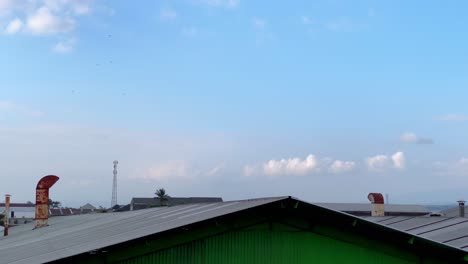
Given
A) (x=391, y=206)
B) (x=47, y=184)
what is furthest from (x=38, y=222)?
(x=391, y=206)

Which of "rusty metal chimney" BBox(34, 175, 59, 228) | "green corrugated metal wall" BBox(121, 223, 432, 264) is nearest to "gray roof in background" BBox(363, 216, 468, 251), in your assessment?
"green corrugated metal wall" BBox(121, 223, 432, 264)

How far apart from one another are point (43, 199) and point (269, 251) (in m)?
22.6

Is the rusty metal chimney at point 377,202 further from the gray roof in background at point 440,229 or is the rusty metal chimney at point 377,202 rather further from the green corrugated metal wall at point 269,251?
the green corrugated metal wall at point 269,251

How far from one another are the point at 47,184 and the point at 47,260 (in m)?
22.6

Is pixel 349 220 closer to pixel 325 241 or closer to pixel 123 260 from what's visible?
pixel 325 241

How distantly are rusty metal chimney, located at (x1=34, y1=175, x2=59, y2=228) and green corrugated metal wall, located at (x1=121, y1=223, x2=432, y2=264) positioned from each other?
21.0m

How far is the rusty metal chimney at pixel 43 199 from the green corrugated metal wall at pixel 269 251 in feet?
68.9

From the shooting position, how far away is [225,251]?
43.7 feet

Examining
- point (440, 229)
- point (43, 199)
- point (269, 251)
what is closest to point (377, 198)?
point (440, 229)

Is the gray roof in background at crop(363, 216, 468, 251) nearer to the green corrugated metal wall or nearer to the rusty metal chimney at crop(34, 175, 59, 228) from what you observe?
the green corrugated metal wall

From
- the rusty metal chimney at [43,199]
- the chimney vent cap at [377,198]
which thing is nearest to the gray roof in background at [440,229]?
the chimney vent cap at [377,198]

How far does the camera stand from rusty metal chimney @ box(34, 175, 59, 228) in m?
31.9

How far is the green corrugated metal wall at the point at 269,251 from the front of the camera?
13047 mm

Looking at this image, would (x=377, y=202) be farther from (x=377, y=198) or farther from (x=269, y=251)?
(x=269, y=251)
